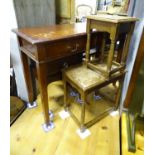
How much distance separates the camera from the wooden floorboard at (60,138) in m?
1.14

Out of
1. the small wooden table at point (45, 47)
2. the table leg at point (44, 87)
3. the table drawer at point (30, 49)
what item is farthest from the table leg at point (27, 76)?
the table leg at point (44, 87)

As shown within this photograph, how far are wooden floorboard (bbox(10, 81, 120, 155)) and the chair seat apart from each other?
50cm

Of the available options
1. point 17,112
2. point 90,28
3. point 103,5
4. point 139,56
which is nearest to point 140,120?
point 139,56

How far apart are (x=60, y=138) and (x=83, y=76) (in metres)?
0.58

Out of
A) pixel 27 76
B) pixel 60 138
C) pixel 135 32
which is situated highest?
pixel 135 32

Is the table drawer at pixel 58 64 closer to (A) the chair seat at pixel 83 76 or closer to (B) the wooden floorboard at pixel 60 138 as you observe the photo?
(A) the chair seat at pixel 83 76

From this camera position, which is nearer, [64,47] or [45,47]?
[45,47]

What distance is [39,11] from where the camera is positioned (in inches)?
55.8

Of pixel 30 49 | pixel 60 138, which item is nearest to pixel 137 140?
pixel 60 138

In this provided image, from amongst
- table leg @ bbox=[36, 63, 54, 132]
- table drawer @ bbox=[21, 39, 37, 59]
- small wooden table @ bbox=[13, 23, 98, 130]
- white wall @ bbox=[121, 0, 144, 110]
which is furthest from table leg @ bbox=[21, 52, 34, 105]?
white wall @ bbox=[121, 0, 144, 110]

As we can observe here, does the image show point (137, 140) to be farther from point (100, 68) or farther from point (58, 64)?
point (58, 64)

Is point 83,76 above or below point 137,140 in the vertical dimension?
above

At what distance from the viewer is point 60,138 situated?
124cm

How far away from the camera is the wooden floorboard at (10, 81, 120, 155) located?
1143 millimetres
